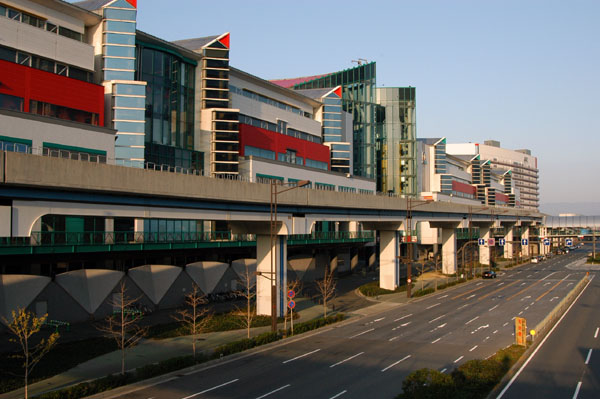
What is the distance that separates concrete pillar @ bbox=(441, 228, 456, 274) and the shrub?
69559mm

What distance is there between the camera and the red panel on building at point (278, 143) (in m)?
81.9

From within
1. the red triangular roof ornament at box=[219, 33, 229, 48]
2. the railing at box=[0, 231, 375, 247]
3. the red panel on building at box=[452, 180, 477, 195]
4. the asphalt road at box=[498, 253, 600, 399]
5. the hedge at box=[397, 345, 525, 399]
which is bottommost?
the asphalt road at box=[498, 253, 600, 399]

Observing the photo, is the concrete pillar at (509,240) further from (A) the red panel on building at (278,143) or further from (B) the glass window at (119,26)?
(B) the glass window at (119,26)

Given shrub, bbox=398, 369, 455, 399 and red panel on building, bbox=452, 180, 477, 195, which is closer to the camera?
shrub, bbox=398, 369, 455, 399

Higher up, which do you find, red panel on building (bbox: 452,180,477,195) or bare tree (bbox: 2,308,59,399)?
red panel on building (bbox: 452,180,477,195)

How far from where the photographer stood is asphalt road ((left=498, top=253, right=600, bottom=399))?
87.1 ft

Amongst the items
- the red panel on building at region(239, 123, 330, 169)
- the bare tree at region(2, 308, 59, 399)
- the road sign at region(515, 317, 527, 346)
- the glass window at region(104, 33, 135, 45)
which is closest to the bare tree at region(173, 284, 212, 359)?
the bare tree at region(2, 308, 59, 399)

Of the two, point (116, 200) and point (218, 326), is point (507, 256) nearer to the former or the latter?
point (218, 326)

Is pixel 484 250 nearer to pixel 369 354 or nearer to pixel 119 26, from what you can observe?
pixel 119 26

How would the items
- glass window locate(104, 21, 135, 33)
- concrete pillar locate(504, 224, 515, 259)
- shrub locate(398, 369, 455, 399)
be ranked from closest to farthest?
1. shrub locate(398, 369, 455, 399)
2. glass window locate(104, 21, 135, 33)
3. concrete pillar locate(504, 224, 515, 259)

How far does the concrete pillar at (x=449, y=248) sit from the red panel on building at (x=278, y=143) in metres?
25.1

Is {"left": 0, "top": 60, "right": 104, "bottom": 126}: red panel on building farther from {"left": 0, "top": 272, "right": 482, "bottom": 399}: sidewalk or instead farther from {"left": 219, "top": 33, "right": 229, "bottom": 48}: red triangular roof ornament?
{"left": 0, "top": 272, "right": 482, "bottom": 399}: sidewalk

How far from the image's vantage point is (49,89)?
5422cm

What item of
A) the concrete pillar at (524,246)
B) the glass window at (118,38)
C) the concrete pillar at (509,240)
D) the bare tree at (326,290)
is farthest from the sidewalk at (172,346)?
the concrete pillar at (524,246)
